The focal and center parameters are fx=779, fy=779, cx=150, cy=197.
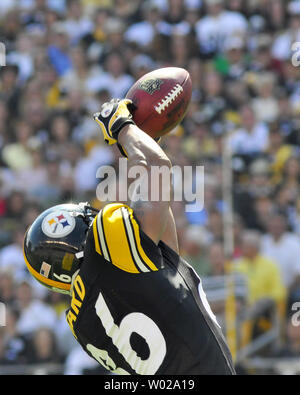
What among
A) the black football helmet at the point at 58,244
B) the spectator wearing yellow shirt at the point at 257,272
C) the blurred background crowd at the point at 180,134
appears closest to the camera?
the black football helmet at the point at 58,244

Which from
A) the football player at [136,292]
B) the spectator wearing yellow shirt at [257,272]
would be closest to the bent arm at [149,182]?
the football player at [136,292]

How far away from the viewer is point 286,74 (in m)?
9.13

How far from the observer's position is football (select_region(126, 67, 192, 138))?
3535 millimetres

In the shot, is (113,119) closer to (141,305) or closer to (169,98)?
(169,98)

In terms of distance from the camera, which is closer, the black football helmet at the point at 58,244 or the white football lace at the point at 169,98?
the black football helmet at the point at 58,244

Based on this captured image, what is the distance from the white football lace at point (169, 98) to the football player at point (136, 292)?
337 mm

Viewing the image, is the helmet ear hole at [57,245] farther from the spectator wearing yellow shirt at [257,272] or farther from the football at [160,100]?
the spectator wearing yellow shirt at [257,272]

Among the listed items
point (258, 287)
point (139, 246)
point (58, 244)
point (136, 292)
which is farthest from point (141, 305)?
point (258, 287)

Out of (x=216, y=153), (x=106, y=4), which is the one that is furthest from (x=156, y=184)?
(x=106, y=4)

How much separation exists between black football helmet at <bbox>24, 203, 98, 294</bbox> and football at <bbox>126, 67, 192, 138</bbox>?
1.74 feet

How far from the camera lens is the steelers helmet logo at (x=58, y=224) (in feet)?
10.7

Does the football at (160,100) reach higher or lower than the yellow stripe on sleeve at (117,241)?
higher

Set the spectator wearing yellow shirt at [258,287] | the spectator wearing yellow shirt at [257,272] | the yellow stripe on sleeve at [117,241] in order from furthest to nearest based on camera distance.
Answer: the spectator wearing yellow shirt at [257,272], the spectator wearing yellow shirt at [258,287], the yellow stripe on sleeve at [117,241]

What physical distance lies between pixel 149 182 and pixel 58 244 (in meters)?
0.48
